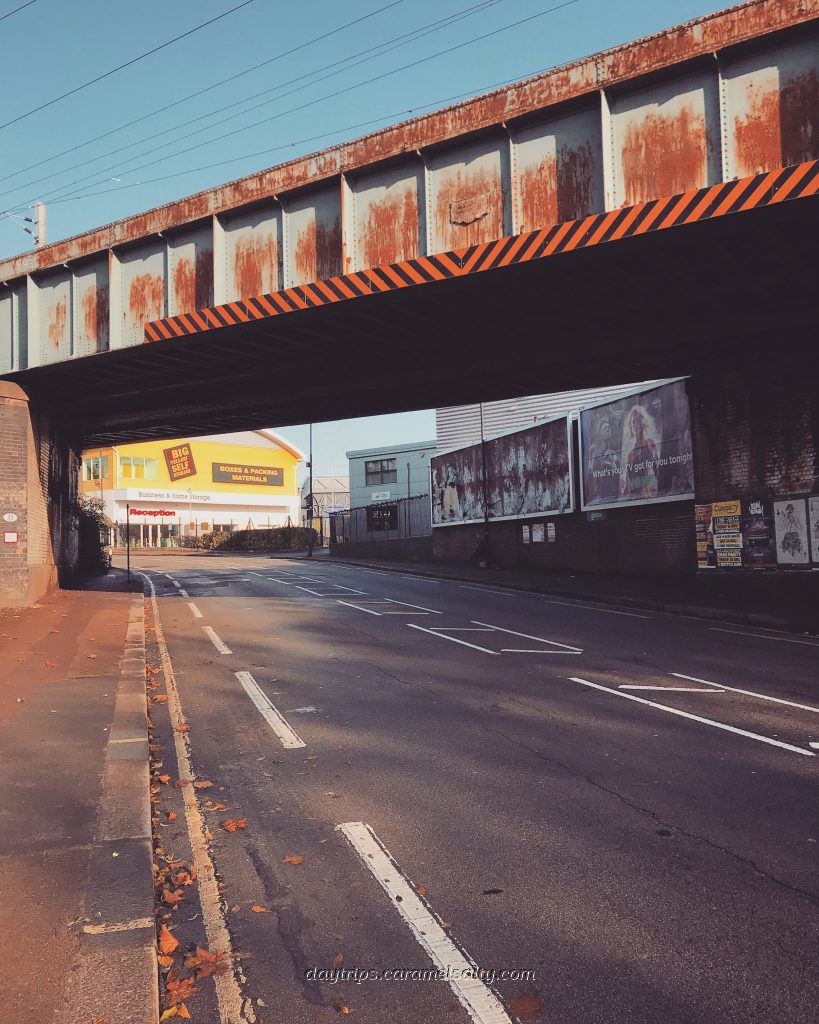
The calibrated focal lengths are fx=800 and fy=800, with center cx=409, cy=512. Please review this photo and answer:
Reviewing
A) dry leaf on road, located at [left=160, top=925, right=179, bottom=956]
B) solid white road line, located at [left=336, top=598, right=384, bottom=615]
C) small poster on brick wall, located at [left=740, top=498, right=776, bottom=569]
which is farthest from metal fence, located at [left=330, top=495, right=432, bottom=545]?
dry leaf on road, located at [left=160, top=925, right=179, bottom=956]

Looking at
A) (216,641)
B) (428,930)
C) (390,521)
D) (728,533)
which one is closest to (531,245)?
(216,641)

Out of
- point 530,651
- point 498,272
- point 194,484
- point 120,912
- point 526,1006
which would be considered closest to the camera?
point 526,1006

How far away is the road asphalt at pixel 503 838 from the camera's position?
322 cm

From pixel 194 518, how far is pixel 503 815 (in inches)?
2840

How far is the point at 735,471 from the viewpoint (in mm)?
18375

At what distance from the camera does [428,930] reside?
367 centimetres

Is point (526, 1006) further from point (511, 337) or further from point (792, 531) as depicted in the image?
point (792, 531)

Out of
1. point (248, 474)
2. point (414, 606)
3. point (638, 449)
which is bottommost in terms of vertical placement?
point (414, 606)

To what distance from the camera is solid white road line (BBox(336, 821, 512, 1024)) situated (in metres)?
3.09

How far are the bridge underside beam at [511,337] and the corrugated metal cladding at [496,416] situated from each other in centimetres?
2625

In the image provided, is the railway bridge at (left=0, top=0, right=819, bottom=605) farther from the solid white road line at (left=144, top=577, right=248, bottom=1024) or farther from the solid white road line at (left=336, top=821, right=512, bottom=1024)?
the solid white road line at (left=336, top=821, right=512, bottom=1024)

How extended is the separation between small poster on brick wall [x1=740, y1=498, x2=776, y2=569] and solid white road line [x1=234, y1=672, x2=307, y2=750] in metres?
12.2

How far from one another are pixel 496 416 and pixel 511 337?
3570 cm

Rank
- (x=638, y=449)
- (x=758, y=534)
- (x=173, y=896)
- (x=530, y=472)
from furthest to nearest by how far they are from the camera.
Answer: (x=530, y=472) → (x=638, y=449) → (x=758, y=534) → (x=173, y=896)
